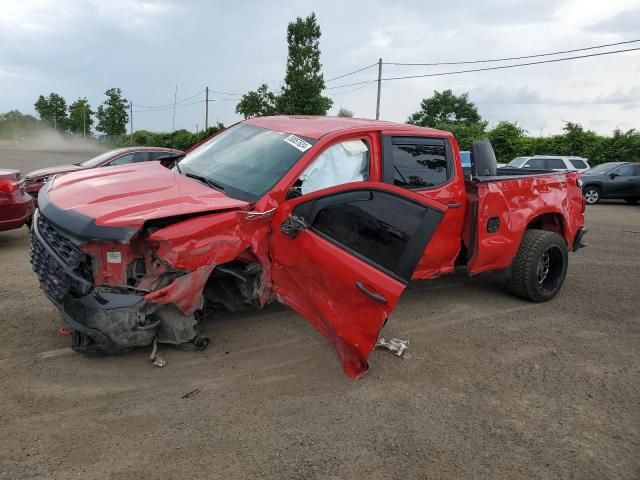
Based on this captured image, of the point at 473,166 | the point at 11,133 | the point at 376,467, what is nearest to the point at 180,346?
the point at 376,467

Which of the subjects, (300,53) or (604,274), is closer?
(604,274)

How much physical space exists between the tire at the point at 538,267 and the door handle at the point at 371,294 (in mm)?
2807

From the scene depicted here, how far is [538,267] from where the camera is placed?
538 cm

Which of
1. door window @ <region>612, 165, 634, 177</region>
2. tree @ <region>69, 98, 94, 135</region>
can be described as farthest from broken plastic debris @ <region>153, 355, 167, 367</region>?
tree @ <region>69, 98, 94, 135</region>

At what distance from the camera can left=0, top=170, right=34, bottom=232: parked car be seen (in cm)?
671

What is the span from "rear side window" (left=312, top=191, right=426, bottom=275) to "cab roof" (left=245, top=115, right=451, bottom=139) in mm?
1022

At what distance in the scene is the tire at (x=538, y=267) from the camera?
17.4ft

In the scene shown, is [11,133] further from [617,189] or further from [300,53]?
[617,189]

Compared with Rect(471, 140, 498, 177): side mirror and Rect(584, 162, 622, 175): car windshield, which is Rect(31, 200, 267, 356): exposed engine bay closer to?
Rect(471, 140, 498, 177): side mirror

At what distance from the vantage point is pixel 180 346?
150 inches

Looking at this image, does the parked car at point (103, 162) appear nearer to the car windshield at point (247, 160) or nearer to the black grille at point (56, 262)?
the car windshield at point (247, 160)

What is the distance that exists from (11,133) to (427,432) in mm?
97164

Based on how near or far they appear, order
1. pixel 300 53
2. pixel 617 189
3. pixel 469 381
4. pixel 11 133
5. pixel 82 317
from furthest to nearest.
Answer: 1. pixel 11 133
2. pixel 300 53
3. pixel 617 189
4. pixel 469 381
5. pixel 82 317

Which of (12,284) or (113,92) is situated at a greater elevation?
(113,92)
